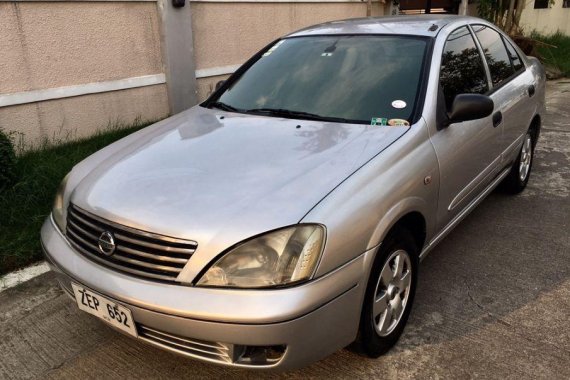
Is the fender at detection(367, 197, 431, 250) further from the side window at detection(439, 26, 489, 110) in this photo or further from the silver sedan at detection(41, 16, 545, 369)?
the side window at detection(439, 26, 489, 110)

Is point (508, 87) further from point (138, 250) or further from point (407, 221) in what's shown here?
point (138, 250)

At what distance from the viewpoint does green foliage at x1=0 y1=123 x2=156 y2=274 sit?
11.1ft

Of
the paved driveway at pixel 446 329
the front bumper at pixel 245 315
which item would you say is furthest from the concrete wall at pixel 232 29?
the front bumper at pixel 245 315

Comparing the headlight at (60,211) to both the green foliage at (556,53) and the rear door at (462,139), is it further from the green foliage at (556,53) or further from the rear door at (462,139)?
the green foliage at (556,53)

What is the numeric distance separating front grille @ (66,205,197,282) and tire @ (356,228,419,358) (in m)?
0.80

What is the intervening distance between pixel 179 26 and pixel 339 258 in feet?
17.3

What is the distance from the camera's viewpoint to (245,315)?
6.06 ft

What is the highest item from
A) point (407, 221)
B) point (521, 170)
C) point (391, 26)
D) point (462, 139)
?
point (391, 26)

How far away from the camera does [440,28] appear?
10.8ft

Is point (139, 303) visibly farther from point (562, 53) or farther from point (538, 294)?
point (562, 53)

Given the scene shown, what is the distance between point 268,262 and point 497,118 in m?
2.22

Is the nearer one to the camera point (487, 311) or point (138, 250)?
point (138, 250)

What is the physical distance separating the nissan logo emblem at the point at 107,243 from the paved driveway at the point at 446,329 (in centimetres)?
65

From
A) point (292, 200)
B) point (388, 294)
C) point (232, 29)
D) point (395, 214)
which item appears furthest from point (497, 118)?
point (232, 29)
